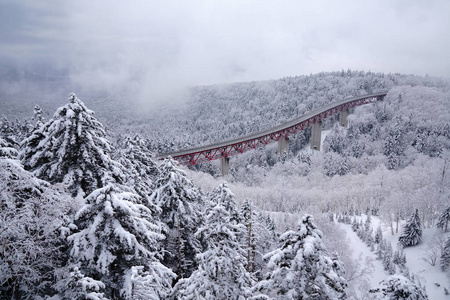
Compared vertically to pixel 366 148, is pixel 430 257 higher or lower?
lower

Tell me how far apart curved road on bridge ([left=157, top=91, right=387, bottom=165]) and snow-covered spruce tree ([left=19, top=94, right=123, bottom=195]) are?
37.3 m

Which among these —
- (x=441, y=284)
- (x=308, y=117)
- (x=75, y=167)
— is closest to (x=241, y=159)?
→ (x=308, y=117)

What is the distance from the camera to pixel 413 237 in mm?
48469

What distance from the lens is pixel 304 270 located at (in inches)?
307

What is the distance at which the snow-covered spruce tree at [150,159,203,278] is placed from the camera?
665 inches

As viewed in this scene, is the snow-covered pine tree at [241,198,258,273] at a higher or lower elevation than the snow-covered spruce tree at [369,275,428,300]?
higher

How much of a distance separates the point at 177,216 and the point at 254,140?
2857 inches

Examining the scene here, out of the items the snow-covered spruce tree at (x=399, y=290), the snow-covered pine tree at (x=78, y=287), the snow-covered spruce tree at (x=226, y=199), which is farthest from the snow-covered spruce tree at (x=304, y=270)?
the snow-covered pine tree at (x=78, y=287)

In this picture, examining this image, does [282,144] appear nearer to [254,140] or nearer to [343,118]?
[254,140]

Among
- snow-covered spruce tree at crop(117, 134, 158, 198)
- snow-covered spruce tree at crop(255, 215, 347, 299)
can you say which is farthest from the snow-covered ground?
snow-covered spruce tree at crop(117, 134, 158, 198)

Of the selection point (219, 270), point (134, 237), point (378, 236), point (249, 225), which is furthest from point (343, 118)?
point (134, 237)

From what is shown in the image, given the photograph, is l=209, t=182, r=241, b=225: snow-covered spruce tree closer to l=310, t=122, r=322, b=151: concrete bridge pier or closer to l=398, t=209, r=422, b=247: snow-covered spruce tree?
l=398, t=209, r=422, b=247: snow-covered spruce tree

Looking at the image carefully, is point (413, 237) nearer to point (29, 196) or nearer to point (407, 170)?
point (407, 170)

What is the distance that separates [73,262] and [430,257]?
54782 mm
